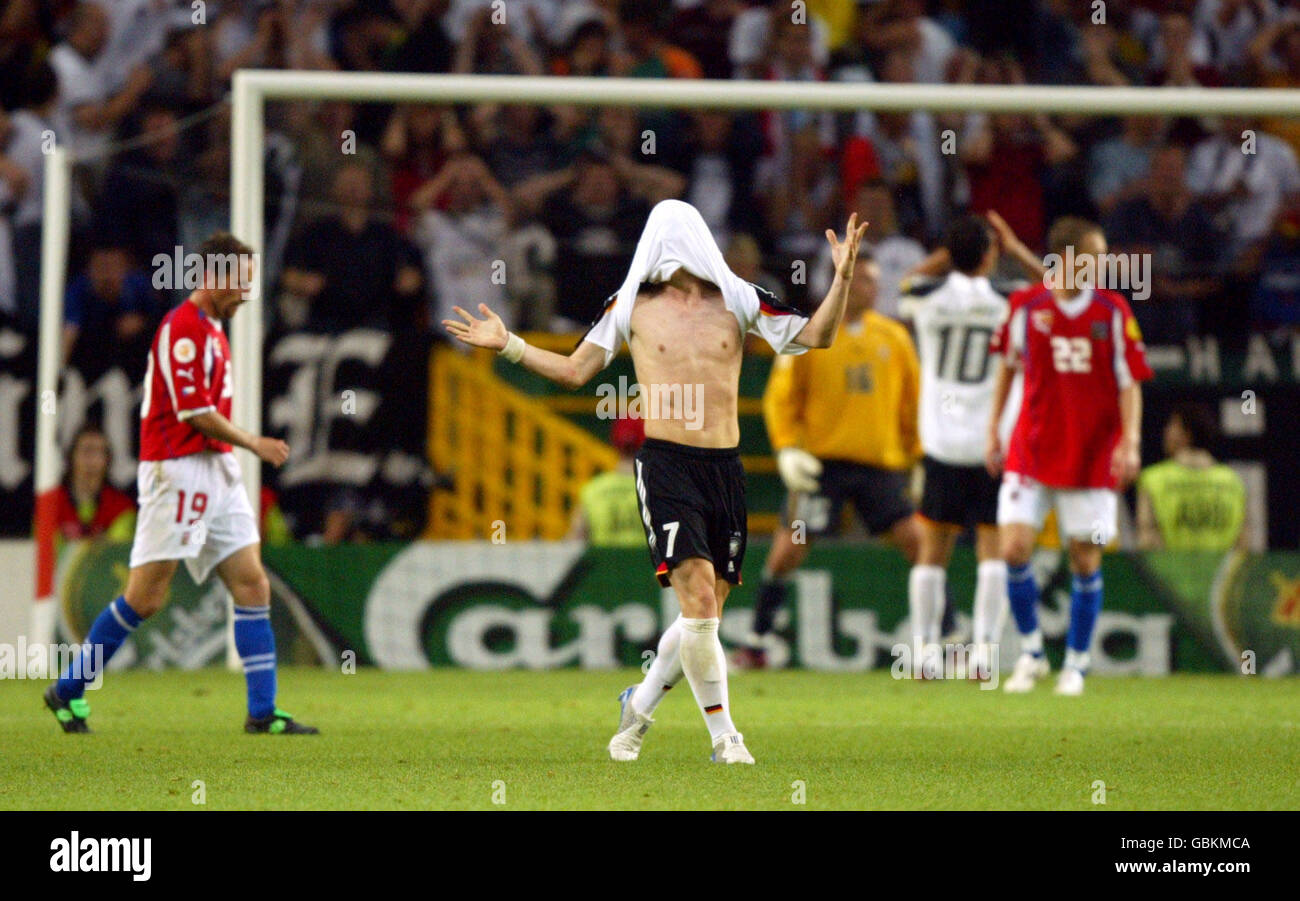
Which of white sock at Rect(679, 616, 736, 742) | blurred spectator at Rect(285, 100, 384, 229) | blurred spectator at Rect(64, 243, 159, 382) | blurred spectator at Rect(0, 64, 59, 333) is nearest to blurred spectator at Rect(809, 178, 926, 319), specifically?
blurred spectator at Rect(285, 100, 384, 229)

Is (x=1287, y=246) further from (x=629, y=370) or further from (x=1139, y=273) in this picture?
(x=629, y=370)

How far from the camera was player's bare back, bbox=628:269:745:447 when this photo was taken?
7488mm

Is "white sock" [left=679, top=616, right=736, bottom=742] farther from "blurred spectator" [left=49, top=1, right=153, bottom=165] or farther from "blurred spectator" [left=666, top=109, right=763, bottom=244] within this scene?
"blurred spectator" [left=49, top=1, right=153, bottom=165]

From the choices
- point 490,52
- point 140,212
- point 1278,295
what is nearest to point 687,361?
point 140,212

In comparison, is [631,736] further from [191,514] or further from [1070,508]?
[1070,508]

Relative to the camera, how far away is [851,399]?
1287cm

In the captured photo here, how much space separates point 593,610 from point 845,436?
6.47ft

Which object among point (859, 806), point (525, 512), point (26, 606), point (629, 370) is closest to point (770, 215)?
point (629, 370)

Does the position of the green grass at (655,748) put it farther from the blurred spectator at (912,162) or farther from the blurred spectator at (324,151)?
the blurred spectator at (912,162)

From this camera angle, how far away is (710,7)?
1689 centimetres

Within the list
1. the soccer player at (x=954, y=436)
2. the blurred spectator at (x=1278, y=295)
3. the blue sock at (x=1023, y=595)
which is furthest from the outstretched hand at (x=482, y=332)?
the blurred spectator at (x=1278, y=295)

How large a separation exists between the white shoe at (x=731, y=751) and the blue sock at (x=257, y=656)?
2.27 metres

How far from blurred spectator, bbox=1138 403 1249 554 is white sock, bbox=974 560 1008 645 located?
8.12 feet

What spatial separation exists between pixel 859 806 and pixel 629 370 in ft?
28.3
